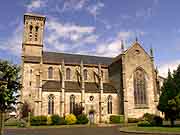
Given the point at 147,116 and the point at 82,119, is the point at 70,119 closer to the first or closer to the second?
the point at 82,119

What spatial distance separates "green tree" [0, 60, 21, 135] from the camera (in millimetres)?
12461

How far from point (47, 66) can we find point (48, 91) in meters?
7.76

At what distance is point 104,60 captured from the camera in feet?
199

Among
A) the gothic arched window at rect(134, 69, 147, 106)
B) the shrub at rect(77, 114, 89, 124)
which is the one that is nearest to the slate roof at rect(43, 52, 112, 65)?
the gothic arched window at rect(134, 69, 147, 106)

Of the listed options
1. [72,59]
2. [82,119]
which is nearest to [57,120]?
[82,119]

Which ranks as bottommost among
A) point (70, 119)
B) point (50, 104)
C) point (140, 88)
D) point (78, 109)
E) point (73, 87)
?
point (70, 119)

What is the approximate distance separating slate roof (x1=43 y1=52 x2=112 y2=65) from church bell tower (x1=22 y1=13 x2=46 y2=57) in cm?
239

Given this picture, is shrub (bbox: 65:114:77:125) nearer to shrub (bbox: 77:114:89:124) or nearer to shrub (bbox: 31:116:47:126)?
shrub (bbox: 77:114:89:124)

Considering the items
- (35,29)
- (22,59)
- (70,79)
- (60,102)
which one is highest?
(35,29)

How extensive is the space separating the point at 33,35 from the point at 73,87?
52.1ft

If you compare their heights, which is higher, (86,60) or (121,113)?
(86,60)

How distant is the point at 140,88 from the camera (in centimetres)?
5097

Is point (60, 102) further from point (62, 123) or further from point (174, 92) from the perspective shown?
point (174, 92)

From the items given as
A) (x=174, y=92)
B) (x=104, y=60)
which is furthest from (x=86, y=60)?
(x=174, y=92)
